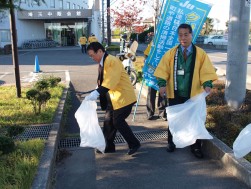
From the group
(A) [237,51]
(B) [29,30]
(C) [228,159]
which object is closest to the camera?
(C) [228,159]

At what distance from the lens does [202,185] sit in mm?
3604

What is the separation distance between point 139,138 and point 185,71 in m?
1.66

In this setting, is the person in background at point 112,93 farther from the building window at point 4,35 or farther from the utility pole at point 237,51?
the building window at point 4,35

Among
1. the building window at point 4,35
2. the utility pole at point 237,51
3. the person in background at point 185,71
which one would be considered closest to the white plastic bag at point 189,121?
the person in background at point 185,71

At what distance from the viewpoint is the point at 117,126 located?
4.36 meters

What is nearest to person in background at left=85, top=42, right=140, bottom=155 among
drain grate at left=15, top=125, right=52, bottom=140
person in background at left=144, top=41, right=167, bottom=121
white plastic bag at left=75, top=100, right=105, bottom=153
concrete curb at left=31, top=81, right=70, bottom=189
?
white plastic bag at left=75, top=100, right=105, bottom=153

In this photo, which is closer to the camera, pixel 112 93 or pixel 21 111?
pixel 112 93

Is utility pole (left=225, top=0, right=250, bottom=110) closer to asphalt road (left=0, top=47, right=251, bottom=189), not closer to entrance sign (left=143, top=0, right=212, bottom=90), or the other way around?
entrance sign (left=143, top=0, right=212, bottom=90)

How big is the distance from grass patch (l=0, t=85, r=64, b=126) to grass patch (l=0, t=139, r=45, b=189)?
1426mm

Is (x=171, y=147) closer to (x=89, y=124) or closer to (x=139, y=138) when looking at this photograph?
(x=139, y=138)

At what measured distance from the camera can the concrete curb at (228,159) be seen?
11.5ft

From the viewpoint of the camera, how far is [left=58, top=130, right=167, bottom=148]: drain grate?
16.6ft

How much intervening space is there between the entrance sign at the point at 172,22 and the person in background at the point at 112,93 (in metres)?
1.61

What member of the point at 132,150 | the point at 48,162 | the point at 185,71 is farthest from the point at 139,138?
the point at 48,162
